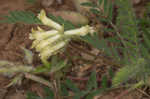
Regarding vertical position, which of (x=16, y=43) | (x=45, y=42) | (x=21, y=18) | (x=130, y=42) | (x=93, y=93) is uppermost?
(x=21, y=18)

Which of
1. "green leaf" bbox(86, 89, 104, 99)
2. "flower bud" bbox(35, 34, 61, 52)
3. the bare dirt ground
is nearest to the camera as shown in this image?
"flower bud" bbox(35, 34, 61, 52)

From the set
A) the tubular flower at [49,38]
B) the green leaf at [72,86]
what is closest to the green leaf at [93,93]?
the green leaf at [72,86]

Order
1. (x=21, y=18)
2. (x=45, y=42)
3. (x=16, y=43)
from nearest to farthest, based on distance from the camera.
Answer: (x=45, y=42), (x=21, y=18), (x=16, y=43)

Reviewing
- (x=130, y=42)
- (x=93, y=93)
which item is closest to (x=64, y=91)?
(x=93, y=93)

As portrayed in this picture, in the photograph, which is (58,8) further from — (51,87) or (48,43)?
(48,43)

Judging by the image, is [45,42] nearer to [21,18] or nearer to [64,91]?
[21,18]

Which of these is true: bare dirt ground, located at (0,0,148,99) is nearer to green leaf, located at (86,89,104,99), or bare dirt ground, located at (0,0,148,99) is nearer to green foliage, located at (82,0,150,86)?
green leaf, located at (86,89,104,99)

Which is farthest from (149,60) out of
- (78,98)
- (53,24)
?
(53,24)

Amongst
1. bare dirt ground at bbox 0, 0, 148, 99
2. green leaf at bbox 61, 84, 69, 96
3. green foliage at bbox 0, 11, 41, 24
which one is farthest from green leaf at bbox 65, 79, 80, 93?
green foliage at bbox 0, 11, 41, 24

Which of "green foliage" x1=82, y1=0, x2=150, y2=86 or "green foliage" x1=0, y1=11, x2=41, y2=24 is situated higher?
"green foliage" x1=0, y1=11, x2=41, y2=24
